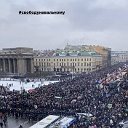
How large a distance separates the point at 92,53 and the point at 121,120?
9645cm

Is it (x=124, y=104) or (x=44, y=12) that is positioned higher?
(x=44, y=12)

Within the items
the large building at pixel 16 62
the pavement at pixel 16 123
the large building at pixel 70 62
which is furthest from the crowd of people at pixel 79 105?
the large building at pixel 70 62

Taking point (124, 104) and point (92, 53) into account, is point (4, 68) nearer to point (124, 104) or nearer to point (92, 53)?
point (92, 53)

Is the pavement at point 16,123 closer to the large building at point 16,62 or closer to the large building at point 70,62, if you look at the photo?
the large building at point 16,62

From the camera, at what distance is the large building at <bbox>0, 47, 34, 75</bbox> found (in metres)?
100

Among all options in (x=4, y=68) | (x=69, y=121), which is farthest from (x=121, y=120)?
(x=4, y=68)

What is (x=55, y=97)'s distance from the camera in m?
37.7

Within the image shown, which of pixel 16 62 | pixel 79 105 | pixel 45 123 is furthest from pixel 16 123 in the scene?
pixel 16 62

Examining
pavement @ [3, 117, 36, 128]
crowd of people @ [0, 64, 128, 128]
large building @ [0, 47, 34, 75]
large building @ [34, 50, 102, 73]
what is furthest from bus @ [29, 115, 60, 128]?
large building @ [34, 50, 102, 73]

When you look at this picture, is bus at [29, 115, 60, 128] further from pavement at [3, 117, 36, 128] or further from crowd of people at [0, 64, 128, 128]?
pavement at [3, 117, 36, 128]

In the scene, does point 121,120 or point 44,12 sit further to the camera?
point 44,12

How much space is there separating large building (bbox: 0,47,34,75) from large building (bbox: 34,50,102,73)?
14.3 metres

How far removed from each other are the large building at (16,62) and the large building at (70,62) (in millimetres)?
14251

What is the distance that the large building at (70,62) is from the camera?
389ft
